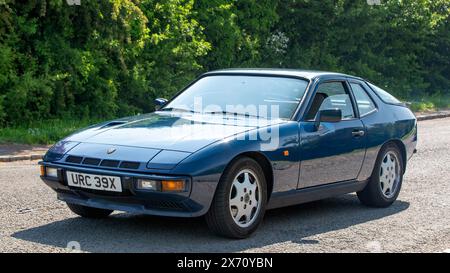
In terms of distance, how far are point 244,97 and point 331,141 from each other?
94 centimetres

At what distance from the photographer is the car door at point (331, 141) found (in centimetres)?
823

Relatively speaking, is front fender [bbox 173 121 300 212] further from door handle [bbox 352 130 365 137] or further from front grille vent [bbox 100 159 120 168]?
door handle [bbox 352 130 365 137]

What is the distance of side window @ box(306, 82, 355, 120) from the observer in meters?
8.66

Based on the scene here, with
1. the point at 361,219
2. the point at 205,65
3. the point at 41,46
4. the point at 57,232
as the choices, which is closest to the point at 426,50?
the point at 205,65

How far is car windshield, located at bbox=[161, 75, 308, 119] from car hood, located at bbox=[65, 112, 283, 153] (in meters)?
0.20

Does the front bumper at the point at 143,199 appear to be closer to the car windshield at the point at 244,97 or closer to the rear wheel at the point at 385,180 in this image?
the car windshield at the point at 244,97

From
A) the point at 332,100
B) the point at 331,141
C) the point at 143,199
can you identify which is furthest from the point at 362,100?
the point at 143,199

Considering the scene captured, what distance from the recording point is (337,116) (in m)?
8.37

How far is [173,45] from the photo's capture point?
68.7 ft

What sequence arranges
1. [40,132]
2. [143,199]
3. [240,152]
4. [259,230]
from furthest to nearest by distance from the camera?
[40,132], [259,230], [240,152], [143,199]

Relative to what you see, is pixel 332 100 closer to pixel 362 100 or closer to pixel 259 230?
pixel 362 100

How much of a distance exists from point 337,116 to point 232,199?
5.18ft

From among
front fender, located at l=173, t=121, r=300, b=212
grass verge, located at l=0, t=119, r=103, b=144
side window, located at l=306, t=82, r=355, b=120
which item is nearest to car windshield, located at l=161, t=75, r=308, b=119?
side window, located at l=306, t=82, r=355, b=120
